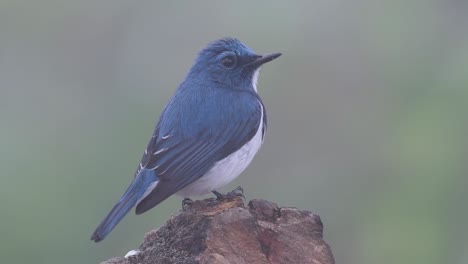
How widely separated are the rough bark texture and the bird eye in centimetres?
176

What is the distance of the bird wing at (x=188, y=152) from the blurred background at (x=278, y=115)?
1747mm

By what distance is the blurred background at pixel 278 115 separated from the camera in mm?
8523

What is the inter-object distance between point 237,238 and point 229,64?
7.26 ft

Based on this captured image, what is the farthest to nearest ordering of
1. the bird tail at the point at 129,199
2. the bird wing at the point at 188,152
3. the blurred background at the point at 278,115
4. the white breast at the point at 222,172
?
the blurred background at the point at 278,115 < the white breast at the point at 222,172 < the bird wing at the point at 188,152 < the bird tail at the point at 129,199

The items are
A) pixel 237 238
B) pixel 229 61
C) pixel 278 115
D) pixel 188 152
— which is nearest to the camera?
pixel 237 238

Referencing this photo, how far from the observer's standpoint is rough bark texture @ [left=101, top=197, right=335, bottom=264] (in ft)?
17.9

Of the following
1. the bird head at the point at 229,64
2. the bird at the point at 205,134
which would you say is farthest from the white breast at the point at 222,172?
the bird head at the point at 229,64

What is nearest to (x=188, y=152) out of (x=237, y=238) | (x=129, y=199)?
(x=129, y=199)

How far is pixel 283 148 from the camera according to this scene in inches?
370

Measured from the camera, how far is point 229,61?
7504 mm

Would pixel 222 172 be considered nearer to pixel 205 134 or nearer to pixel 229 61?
pixel 205 134

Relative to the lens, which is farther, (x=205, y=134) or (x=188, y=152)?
(x=205, y=134)

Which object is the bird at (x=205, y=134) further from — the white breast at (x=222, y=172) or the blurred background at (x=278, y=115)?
the blurred background at (x=278, y=115)

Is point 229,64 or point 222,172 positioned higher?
point 229,64
